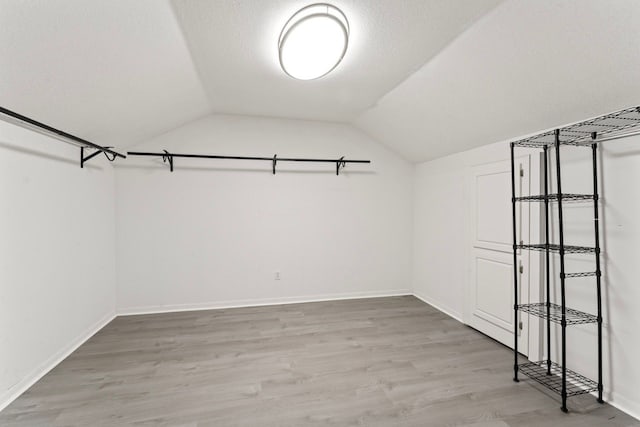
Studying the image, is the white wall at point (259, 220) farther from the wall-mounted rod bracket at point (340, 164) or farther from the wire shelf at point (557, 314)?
the wire shelf at point (557, 314)

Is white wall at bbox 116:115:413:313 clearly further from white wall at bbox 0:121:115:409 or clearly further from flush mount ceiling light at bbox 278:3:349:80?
flush mount ceiling light at bbox 278:3:349:80

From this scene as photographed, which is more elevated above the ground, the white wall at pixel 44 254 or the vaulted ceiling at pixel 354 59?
the vaulted ceiling at pixel 354 59

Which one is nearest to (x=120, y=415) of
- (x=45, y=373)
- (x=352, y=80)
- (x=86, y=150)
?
(x=45, y=373)

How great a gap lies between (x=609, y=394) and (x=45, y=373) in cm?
406

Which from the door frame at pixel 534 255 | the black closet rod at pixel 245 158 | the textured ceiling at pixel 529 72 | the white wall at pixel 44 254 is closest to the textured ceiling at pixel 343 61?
the textured ceiling at pixel 529 72

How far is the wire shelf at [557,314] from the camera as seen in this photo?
2098 mm

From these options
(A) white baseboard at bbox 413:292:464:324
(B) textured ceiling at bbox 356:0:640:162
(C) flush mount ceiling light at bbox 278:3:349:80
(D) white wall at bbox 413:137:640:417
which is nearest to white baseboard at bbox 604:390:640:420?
(D) white wall at bbox 413:137:640:417

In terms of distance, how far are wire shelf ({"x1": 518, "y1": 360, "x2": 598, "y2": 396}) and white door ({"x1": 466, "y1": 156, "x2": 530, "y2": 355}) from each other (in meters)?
0.22

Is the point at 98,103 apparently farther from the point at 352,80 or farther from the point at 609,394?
the point at 609,394

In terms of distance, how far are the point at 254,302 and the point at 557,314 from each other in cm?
316

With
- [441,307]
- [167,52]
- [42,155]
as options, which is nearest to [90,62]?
[167,52]

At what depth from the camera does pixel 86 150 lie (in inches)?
115

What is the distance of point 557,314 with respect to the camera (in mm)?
2299

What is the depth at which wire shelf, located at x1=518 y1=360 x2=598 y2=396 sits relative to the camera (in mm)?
2135
